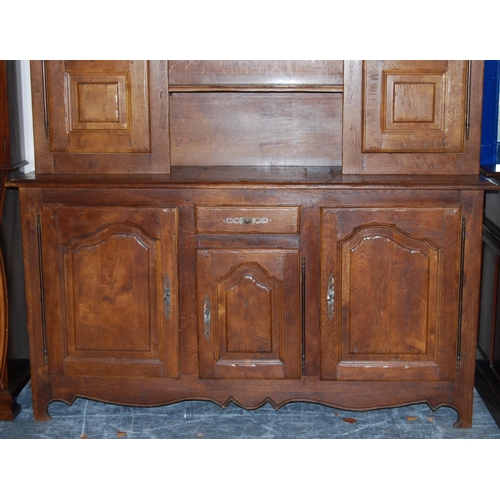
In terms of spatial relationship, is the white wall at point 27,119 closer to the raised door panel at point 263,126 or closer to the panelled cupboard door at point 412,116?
the raised door panel at point 263,126

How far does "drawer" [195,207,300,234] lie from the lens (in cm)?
308

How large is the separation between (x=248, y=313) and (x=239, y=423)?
1.61 feet

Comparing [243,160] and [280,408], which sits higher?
[243,160]

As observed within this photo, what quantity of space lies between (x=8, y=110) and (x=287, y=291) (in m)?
1.39

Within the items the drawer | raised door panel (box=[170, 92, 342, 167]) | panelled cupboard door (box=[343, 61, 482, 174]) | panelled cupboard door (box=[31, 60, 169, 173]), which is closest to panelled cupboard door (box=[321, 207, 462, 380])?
the drawer

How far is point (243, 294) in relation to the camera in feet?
10.4

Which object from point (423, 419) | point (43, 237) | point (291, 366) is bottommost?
point (423, 419)

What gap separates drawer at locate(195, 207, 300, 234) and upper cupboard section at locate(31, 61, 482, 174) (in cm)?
33

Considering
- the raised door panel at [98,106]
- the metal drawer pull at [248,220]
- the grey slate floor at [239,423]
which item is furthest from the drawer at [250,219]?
the grey slate floor at [239,423]

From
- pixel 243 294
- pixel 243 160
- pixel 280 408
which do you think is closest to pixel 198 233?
pixel 243 294

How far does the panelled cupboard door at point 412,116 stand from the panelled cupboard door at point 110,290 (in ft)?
2.78

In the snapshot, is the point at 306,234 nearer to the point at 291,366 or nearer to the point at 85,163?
the point at 291,366

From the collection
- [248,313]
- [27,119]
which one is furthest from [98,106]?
[248,313]

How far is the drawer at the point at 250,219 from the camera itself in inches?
121
